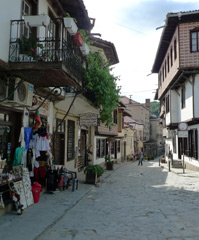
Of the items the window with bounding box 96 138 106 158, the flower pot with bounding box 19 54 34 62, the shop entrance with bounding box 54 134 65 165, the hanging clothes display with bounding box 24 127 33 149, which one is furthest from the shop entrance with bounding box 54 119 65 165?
the window with bounding box 96 138 106 158

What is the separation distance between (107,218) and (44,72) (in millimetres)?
4176

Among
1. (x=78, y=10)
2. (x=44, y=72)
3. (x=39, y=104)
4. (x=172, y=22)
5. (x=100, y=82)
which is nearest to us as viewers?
(x=44, y=72)

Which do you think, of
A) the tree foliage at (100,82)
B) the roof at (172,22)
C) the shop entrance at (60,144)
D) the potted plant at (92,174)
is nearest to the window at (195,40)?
the roof at (172,22)

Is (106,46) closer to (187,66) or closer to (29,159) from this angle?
(187,66)

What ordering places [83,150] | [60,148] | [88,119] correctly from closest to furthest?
[60,148]
[88,119]
[83,150]

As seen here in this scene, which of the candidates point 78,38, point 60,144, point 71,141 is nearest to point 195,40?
point 71,141

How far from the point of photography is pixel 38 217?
235 inches

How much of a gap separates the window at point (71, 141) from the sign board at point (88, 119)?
1.85ft

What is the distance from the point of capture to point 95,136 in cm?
1880

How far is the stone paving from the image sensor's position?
5.05 m

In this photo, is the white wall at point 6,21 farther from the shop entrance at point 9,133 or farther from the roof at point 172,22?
the roof at point 172,22

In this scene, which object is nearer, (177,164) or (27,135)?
(27,135)

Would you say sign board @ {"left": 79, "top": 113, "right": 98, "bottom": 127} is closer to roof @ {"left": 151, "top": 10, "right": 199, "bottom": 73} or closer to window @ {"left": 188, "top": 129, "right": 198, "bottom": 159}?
window @ {"left": 188, "top": 129, "right": 198, "bottom": 159}

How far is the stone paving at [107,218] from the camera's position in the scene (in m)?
5.05
